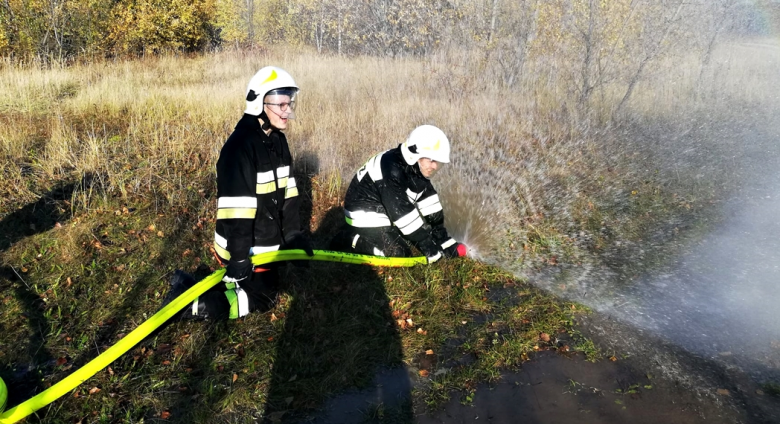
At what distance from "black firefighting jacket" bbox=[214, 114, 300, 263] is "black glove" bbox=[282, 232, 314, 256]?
17 cm

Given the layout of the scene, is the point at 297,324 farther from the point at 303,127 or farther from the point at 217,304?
the point at 303,127

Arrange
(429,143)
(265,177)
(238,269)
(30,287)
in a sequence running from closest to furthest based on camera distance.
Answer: (238,269) < (265,177) < (429,143) < (30,287)

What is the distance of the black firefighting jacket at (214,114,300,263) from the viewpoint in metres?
3.76

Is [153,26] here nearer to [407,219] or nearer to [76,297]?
[76,297]

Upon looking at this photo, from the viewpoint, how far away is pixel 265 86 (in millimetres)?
3830

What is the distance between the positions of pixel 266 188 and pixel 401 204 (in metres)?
1.33

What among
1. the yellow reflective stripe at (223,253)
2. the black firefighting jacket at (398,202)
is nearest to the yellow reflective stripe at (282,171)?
the yellow reflective stripe at (223,253)

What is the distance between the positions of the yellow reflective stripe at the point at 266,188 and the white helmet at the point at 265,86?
573 millimetres

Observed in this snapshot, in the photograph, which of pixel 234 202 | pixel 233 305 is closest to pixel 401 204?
pixel 234 202

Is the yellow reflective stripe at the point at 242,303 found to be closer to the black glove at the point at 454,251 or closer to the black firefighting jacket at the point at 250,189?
the black firefighting jacket at the point at 250,189

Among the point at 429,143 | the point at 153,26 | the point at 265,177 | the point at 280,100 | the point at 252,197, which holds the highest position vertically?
the point at 153,26

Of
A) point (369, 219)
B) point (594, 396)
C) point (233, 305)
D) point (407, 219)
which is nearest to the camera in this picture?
point (594, 396)

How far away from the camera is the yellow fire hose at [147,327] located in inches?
122

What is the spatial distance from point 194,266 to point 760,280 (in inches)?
238
